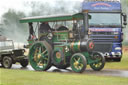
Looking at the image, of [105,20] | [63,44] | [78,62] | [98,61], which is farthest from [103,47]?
[78,62]

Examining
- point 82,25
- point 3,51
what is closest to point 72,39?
point 82,25

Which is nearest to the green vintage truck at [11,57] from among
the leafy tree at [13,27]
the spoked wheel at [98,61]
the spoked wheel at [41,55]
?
the spoked wheel at [41,55]

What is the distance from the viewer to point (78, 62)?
1418cm

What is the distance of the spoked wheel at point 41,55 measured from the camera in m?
15.2

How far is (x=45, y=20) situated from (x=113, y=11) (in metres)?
5.85

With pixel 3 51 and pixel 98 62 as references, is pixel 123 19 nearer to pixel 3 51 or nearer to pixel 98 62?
pixel 98 62

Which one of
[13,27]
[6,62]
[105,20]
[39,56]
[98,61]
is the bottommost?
[13,27]

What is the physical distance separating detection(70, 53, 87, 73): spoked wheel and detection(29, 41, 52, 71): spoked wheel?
130 cm

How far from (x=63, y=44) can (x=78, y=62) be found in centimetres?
137

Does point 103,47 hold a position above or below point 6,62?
above

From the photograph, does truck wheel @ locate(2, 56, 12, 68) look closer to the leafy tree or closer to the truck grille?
the truck grille

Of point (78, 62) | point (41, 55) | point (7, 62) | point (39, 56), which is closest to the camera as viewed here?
point (78, 62)

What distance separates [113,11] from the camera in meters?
19.8

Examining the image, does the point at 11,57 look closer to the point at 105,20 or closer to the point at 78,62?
the point at 78,62
